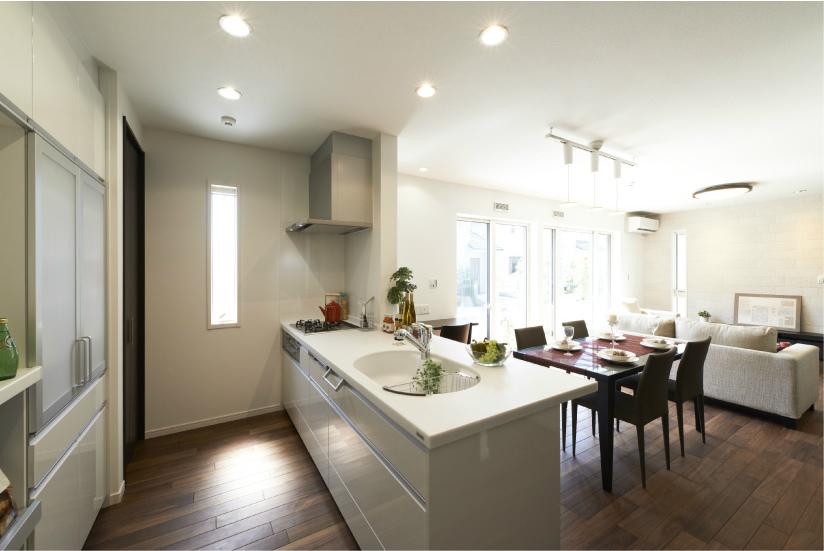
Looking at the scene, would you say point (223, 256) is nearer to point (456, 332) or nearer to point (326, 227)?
point (326, 227)

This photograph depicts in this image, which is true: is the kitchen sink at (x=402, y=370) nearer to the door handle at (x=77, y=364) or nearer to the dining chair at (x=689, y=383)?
the door handle at (x=77, y=364)

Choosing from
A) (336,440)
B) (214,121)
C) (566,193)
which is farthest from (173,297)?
(566,193)

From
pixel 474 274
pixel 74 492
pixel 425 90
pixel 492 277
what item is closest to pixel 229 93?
pixel 425 90

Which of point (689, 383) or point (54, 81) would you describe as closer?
point (54, 81)

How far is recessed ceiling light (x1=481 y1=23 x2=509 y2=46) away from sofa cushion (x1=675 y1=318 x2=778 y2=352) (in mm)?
3493

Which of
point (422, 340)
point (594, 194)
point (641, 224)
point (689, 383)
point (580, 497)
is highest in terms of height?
point (594, 194)

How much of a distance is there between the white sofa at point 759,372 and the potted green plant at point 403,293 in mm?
2987

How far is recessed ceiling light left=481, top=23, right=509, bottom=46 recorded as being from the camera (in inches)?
63.6

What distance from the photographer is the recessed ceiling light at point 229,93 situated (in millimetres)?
2162

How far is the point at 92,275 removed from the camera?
1.75m

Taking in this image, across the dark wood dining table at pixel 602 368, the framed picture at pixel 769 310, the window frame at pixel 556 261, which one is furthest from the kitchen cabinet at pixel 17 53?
the framed picture at pixel 769 310

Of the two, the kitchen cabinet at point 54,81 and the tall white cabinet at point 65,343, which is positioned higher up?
the kitchen cabinet at point 54,81

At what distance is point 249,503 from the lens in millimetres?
2016

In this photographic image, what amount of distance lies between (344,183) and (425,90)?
1.07 meters
